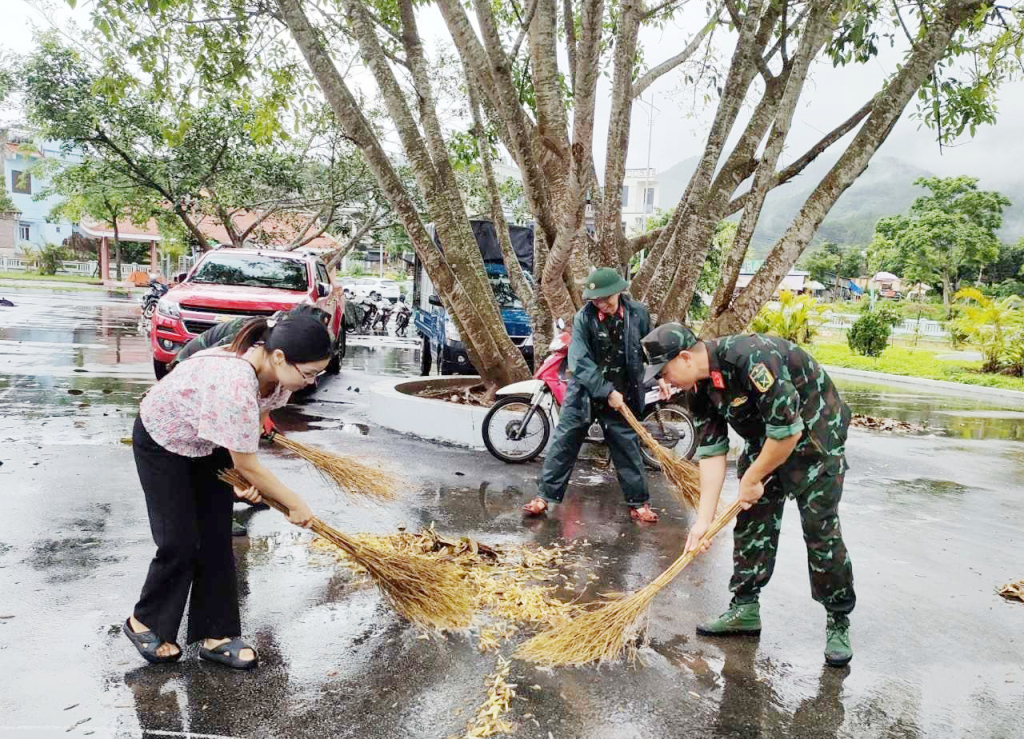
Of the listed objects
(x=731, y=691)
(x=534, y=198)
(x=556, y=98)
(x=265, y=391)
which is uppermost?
(x=556, y=98)

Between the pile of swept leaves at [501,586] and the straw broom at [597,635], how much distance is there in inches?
6.5

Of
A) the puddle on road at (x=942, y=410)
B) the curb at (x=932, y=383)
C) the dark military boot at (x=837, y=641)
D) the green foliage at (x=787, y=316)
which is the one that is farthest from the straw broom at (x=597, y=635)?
the green foliage at (x=787, y=316)

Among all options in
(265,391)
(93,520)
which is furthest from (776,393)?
(93,520)

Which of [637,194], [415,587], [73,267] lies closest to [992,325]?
[415,587]

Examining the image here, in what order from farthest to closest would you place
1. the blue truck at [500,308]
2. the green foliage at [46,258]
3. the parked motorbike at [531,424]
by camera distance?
the green foliage at [46,258]
the blue truck at [500,308]
the parked motorbike at [531,424]

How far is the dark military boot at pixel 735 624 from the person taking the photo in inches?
144

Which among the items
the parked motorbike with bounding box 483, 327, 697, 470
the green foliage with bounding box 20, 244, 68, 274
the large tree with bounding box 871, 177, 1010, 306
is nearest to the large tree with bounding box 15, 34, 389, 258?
the parked motorbike with bounding box 483, 327, 697, 470

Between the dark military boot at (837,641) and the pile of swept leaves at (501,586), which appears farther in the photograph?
the dark military boot at (837,641)

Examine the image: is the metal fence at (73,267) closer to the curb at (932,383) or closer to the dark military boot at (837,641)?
the curb at (932,383)

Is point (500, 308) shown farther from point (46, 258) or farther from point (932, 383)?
point (46, 258)

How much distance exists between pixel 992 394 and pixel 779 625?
1373cm

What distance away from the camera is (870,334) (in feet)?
67.8

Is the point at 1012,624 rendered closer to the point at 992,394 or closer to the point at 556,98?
the point at 556,98

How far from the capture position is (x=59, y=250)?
44.2m
